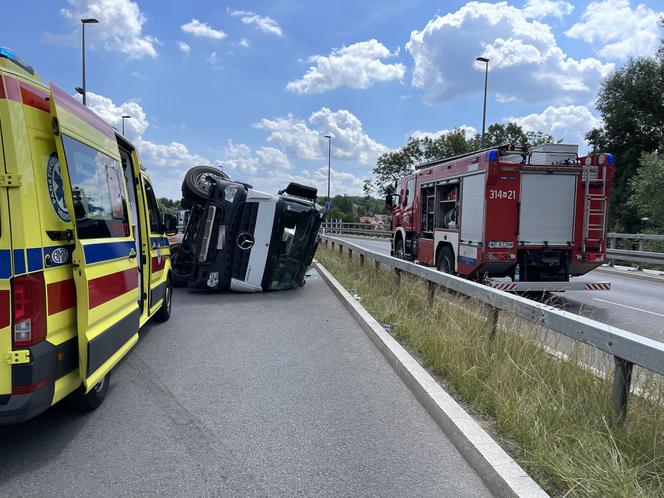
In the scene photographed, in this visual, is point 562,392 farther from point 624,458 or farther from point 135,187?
point 135,187

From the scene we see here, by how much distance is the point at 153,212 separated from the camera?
289 inches

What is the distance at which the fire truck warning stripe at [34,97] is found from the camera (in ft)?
11.1

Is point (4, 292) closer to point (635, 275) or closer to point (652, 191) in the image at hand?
point (635, 275)

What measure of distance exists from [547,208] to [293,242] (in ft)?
16.7

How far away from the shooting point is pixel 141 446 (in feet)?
12.2

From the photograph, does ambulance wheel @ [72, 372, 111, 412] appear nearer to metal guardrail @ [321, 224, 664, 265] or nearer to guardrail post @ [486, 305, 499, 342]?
guardrail post @ [486, 305, 499, 342]

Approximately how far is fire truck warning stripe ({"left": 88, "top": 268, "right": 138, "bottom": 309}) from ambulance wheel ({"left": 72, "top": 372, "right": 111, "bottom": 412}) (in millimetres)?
709

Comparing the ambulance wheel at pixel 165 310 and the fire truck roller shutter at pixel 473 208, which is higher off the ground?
the fire truck roller shutter at pixel 473 208

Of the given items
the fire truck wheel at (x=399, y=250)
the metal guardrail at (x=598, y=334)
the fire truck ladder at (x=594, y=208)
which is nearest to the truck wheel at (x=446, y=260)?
the fire truck ladder at (x=594, y=208)

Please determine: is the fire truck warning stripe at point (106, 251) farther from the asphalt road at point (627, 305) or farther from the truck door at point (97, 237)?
the asphalt road at point (627, 305)

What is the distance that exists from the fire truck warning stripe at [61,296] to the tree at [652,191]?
2708 centimetres

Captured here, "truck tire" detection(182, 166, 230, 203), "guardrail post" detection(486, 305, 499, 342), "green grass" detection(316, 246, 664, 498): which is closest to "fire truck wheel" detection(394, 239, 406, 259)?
"truck tire" detection(182, 166, 230, 203)

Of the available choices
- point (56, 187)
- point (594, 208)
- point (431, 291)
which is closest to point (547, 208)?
point (594, 208)

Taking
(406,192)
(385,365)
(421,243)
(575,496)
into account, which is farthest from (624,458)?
(406,192)
